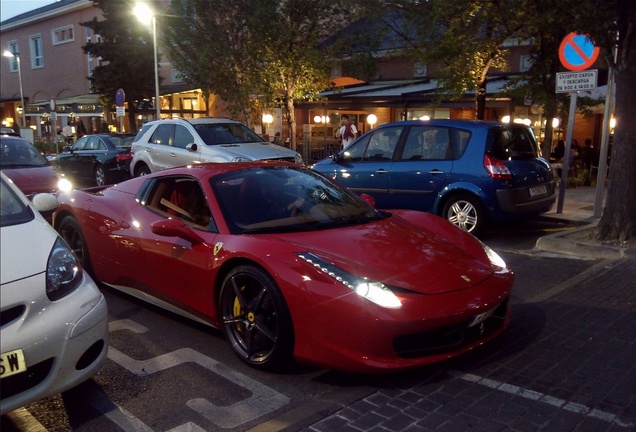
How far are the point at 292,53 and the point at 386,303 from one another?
13810 mm

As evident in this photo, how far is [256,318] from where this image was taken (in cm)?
385

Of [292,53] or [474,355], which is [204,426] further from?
[292,53]

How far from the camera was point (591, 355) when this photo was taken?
3912 millimetres

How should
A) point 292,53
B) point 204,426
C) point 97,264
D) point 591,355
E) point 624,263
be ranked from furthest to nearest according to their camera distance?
point 292,53 → point 624,263 → point 97,264 → point 591,355 → point 204,426

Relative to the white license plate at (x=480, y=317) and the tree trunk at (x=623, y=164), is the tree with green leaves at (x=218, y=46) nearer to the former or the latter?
the tree trunk at (x=623, y=164)

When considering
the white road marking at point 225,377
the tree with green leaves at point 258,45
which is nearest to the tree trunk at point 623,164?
the white road marking at point 225,377

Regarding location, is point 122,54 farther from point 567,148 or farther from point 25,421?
point 25,421

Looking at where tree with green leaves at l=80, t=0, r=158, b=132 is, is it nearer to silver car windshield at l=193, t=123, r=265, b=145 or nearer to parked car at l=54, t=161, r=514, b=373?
silver car windshield at l=193, t=123, r=265, b=145

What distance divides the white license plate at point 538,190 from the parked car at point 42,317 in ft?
20.4

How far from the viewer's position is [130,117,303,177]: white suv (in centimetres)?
1143

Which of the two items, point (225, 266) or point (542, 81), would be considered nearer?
point (225, 266)

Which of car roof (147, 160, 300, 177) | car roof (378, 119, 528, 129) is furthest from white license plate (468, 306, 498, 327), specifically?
car roof (378, 119, 528, 129)

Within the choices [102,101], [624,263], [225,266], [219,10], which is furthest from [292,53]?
[102,101]

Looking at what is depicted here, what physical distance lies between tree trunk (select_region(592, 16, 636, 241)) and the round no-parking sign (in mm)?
1467
